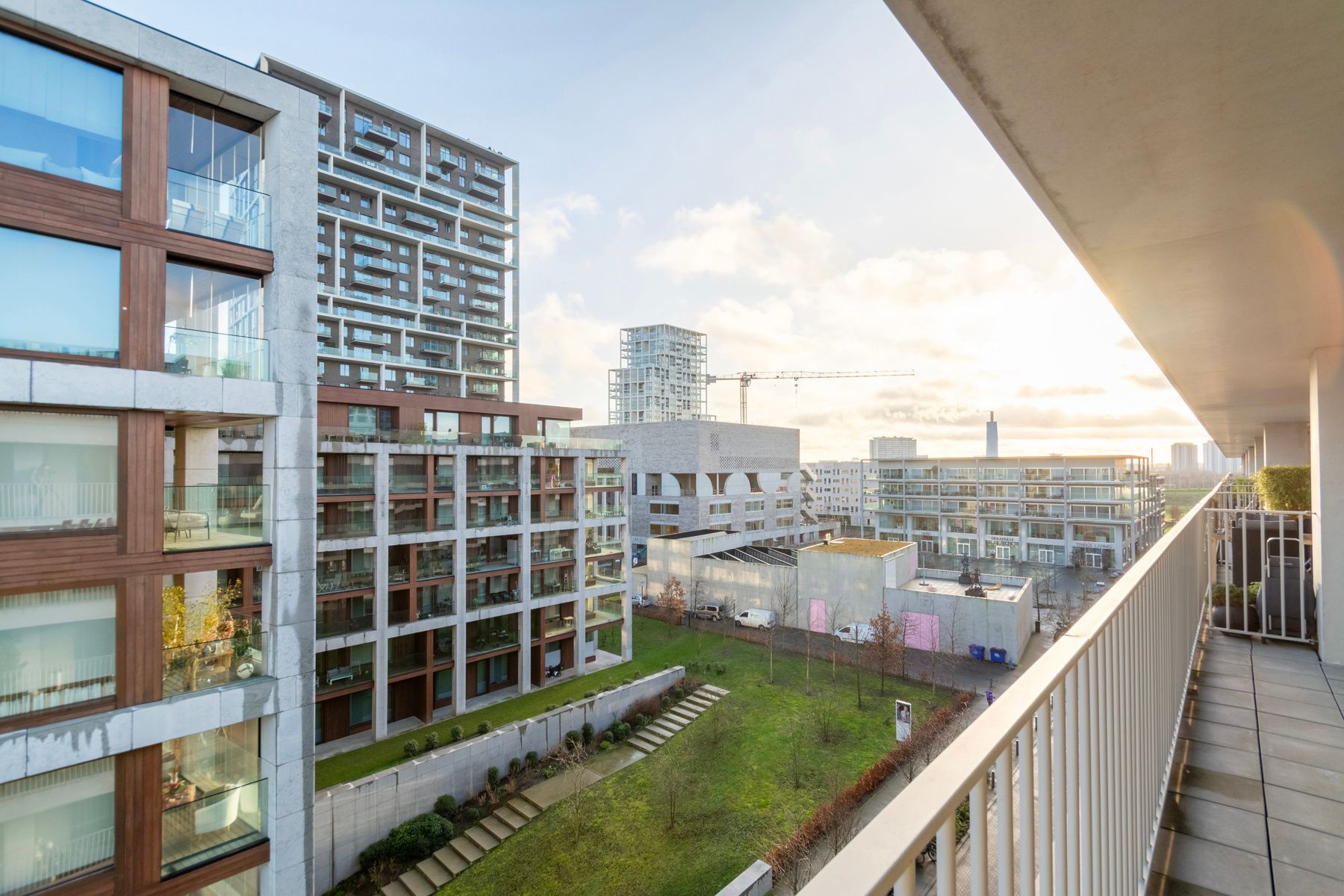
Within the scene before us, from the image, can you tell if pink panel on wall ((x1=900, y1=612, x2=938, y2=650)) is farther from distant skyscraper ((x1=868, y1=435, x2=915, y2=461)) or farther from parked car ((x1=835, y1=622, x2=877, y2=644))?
distant skyscraper ((x1=868, y1=435, x2=915, y2=461))

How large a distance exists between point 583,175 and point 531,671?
16.8 m

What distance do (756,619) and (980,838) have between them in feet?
79.4

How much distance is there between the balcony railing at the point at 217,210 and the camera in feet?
21.4

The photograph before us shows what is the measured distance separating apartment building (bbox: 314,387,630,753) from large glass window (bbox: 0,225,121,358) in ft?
31.4

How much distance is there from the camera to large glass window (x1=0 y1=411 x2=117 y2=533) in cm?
555

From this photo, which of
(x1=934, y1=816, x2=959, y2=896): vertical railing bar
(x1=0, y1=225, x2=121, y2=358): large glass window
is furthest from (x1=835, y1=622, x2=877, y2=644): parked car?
(x1=934, y1=816, x2=959, y2=896): vertical railing bar

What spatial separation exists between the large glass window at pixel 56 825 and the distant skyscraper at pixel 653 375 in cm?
7654

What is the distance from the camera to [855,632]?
824 inches

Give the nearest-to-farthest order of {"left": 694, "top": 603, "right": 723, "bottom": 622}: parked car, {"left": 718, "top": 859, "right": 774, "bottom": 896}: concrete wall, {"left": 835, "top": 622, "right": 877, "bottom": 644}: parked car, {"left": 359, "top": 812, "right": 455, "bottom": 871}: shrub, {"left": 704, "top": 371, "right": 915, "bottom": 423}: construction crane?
1. {"left": 718, "top": 859, "right": 774, "bottom": 896}: concrete wall
2. {"left": 359, "top": 812, "right": 455, "bottom": 871}: shrub
3. {"left": 835, "top": 622, "right": 877, "bottom": 644}: parked car
4. {"left": 694, "top": 603, "right": 723, "bottom": 622}: parked car
5. {"left": 704, "top": 371, "right": 915, "bottom": 423}: construction crane

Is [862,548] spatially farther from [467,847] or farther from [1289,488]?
[467,847]

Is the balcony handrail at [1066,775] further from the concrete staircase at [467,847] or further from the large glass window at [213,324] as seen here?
the concrete staircase at [467,847]

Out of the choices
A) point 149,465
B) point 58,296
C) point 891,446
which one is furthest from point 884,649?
point 891,446

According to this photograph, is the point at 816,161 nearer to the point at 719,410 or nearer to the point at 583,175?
the point at 583,175

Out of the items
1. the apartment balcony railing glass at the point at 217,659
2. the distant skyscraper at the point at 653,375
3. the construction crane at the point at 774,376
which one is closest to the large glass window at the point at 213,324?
the apartment balcony railing glass at the point at 217,659
